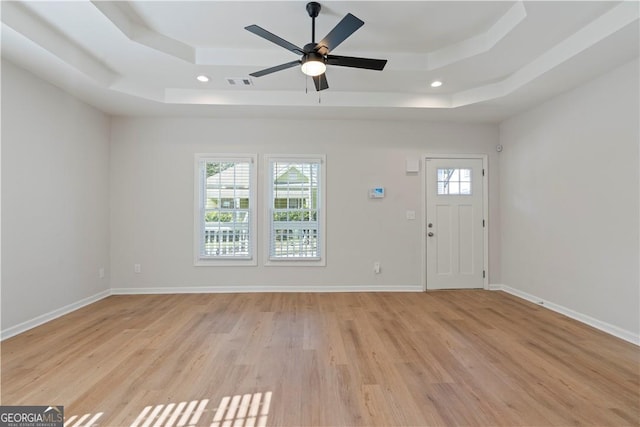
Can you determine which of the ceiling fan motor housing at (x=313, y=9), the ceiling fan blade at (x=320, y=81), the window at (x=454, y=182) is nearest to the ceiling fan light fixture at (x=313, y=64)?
the ceiling fan blade at (x=320, y=81)

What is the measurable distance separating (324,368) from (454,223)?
329cm

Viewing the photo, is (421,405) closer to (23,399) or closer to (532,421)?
(532,421)

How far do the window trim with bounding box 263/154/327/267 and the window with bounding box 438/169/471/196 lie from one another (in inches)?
74.5

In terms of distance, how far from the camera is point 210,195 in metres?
4.34

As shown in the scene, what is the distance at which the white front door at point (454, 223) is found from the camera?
445 centimetres

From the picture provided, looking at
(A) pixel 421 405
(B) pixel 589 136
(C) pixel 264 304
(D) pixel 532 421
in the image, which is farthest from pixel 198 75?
(B) pixel 589 136

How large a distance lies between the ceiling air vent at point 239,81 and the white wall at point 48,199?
201cm

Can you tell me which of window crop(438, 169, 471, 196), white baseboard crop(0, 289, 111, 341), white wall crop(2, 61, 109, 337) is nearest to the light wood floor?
white baseboard crop(0, 289, 111, 341)

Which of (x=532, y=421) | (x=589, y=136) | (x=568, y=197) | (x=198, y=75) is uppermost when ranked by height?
(x=198, y=75)

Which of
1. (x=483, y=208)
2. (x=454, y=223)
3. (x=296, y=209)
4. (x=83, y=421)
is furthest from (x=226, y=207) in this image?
(x=483, y=208)

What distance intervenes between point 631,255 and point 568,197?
0.89 meters

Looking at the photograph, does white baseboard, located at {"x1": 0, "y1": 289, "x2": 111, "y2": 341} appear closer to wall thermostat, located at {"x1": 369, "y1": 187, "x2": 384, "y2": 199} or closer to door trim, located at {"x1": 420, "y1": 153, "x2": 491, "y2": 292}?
wall thermostat, located at {"x1": 369, "y1": 187, "x2": 384, "y2": 199}

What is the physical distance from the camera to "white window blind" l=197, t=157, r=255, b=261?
432 centimetres

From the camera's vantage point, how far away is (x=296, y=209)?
439 centimetres
